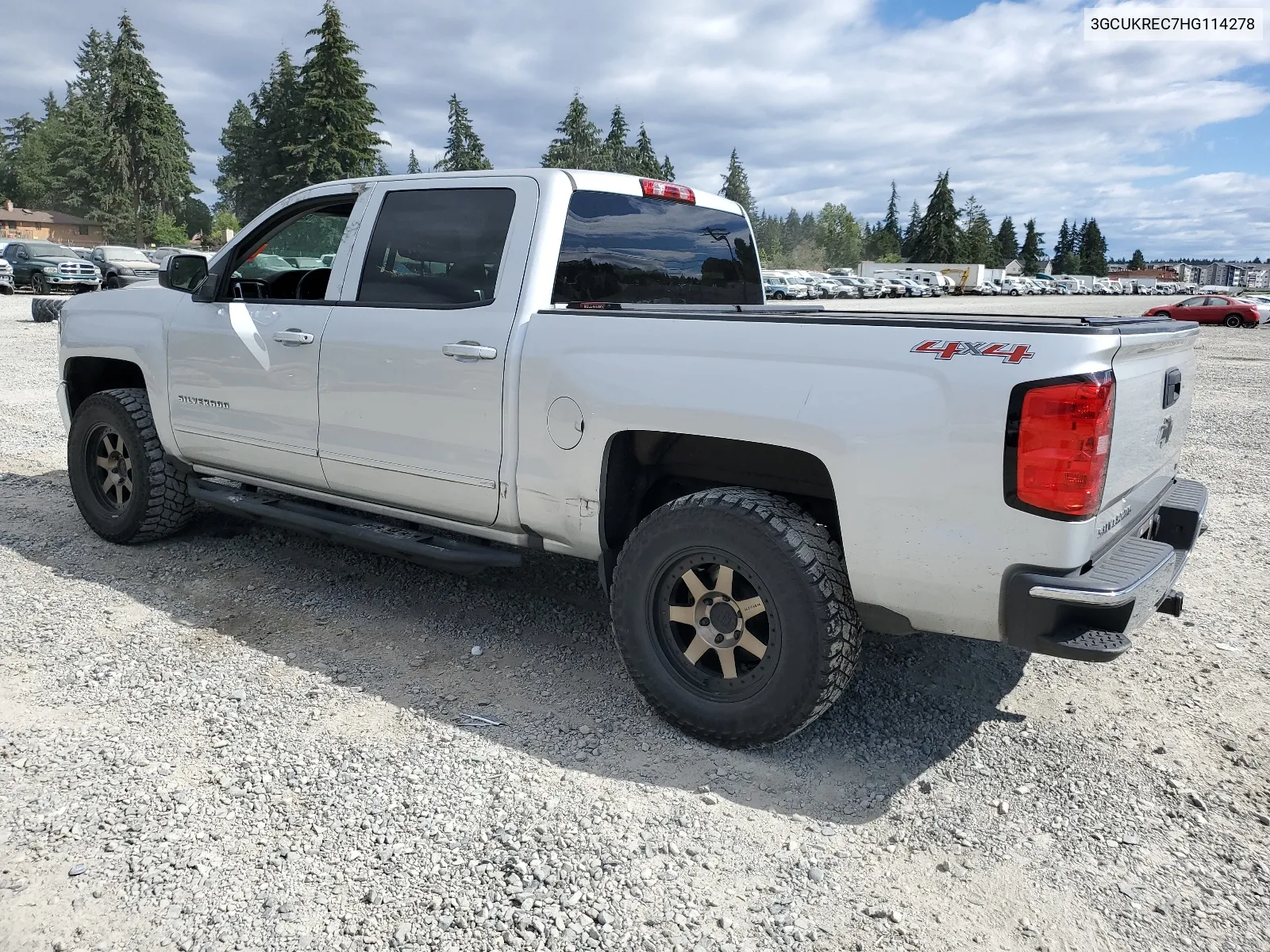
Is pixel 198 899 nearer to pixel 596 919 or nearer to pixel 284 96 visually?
pixel 596 919

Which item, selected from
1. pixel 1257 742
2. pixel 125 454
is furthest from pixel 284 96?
pixel 1257 742

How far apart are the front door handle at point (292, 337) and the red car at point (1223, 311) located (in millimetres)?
36551

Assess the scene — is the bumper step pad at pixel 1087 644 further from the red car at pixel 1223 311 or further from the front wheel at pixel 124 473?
the red car at pixel 1223 311

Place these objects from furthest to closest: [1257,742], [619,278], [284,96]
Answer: [284,96] < [619,278] < [1257,742]

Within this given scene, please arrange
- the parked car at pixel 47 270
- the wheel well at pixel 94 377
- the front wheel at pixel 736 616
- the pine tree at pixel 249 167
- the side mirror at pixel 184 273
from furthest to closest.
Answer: the pine tree at pixel 249 167
the parked car at pixel 47 270
the wheel well at pixel 94 377
the side mirror at pixel 184 273
the front wheel at pixel 736 616

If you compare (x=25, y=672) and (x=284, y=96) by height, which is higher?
(x=284, y=96)

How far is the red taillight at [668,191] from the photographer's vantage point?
431 centimetres

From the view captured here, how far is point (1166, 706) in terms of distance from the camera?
3.72 meters

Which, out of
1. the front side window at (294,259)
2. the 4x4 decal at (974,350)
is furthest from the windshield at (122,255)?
the 4x4 decal at (974,350)

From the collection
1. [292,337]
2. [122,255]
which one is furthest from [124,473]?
[122,255]

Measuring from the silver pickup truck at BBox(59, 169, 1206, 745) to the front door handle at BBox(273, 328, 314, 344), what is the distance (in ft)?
0.07

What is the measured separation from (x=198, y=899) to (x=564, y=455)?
1822 mm

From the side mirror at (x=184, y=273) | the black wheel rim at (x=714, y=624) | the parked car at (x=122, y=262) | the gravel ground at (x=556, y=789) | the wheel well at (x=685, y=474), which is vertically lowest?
the gravel ground at (x=556, y=789)

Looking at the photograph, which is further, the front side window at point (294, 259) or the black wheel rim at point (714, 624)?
the front side window at point (294, 259)
